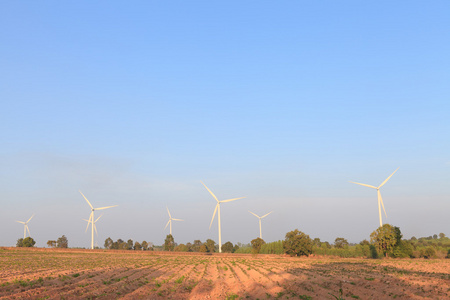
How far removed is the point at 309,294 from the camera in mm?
34750

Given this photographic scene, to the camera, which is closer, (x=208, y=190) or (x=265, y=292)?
(x=265, y=292)

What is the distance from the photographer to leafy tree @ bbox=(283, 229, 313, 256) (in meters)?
124

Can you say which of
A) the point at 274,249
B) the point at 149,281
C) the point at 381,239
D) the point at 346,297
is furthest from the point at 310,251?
the point at 346,297

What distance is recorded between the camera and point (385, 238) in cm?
10994

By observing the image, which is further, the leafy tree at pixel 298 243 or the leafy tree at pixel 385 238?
the leafy tree at pixel 298 243

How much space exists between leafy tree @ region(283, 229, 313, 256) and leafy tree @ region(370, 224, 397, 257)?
793 inches

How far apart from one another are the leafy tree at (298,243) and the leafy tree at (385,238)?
20.1m

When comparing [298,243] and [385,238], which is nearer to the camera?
[385,238]

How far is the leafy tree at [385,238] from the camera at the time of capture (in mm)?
108500

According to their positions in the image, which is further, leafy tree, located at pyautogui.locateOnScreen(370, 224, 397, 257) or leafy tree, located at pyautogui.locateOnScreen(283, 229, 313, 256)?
leafy tree, located at pyautogui.locateOnScreen(283, 229, 313, 256)

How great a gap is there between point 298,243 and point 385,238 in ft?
85.4

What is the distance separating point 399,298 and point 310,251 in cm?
9742

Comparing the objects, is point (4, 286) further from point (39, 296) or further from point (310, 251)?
point (310, 251)

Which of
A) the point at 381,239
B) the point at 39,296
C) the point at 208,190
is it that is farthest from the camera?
the point at 208,190
